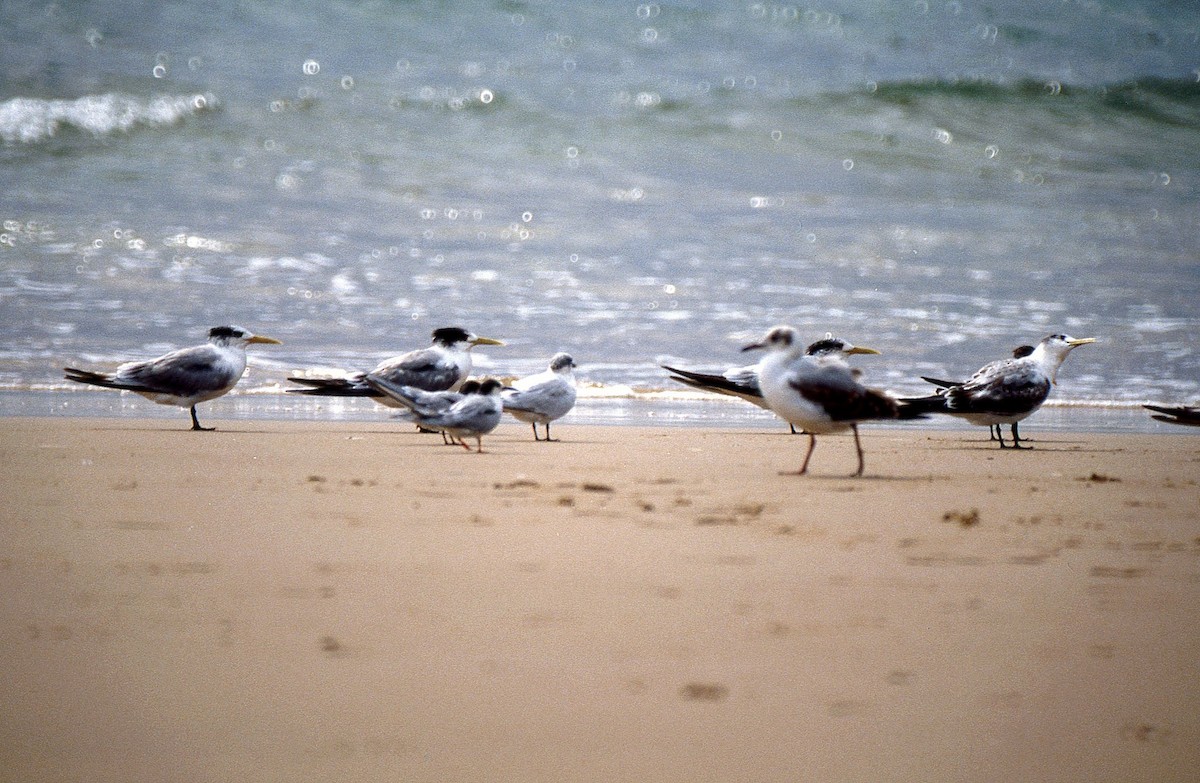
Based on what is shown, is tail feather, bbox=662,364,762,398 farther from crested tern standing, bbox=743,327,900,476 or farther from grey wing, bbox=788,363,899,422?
grey wing, bbox=788,363,899,422

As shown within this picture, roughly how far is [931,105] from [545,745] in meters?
22.8

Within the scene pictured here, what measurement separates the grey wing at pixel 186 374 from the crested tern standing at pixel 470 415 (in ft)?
6.31

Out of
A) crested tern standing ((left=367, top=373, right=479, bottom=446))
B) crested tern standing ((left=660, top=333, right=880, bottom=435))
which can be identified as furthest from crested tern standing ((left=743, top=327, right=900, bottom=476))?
crested tern standing ((left=367, top=373, right=479, bottom=446))

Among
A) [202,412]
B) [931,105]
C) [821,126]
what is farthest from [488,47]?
[202,412]

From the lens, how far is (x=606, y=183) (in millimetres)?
19250

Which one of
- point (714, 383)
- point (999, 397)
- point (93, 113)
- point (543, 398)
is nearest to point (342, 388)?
point (543, 398)

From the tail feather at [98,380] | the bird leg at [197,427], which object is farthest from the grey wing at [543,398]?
the tail feather at [98,380]

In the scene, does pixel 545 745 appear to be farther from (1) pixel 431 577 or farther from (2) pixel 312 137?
(2) pixel 312 137

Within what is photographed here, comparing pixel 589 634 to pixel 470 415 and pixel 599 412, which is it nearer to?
pixel 470 415

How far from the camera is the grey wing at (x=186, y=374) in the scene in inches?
325

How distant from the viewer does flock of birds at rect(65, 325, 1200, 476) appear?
5.67 meters

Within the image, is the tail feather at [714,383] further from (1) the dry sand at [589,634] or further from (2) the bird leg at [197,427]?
(1) the dry sand at [589,634]

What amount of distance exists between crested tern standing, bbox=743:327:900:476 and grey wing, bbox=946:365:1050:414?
6.12 ft

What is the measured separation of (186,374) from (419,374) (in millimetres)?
1483
